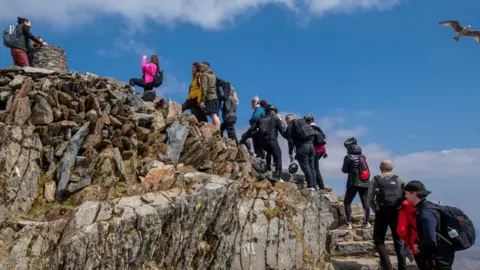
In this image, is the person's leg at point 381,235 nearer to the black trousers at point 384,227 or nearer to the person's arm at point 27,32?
the black trousers at point 384,227

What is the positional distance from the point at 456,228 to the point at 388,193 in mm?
3220

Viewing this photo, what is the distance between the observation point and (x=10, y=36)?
17.7 meters

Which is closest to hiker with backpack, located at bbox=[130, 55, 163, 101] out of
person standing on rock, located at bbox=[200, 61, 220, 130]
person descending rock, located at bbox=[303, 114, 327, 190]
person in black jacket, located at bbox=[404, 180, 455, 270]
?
person standing on rock, located at bbox=[200, 61, 220, 130]

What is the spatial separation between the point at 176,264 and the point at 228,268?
2064mm

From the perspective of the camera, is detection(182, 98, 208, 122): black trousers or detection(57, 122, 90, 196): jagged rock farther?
detection(182, 98, 208, 122): black trousers

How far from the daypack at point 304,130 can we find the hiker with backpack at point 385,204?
4714 mm

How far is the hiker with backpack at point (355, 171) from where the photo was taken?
14758 millimetres

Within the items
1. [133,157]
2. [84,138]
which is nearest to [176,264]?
[133,157]

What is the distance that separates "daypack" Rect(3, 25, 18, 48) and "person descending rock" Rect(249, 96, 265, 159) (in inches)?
471

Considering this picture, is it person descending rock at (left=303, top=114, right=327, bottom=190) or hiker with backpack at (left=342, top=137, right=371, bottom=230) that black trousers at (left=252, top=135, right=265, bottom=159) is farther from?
hiker with backpack at (left=342, top=137, right=371, bottom=230)

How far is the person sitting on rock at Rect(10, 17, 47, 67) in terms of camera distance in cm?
1794

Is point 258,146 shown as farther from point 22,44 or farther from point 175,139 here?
point 22,44

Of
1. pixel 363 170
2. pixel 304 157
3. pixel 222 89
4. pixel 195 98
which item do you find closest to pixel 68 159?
Answer: pixel 195 98

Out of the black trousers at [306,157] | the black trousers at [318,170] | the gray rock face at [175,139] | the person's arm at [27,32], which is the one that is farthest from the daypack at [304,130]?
the person's arm at [27,32]
